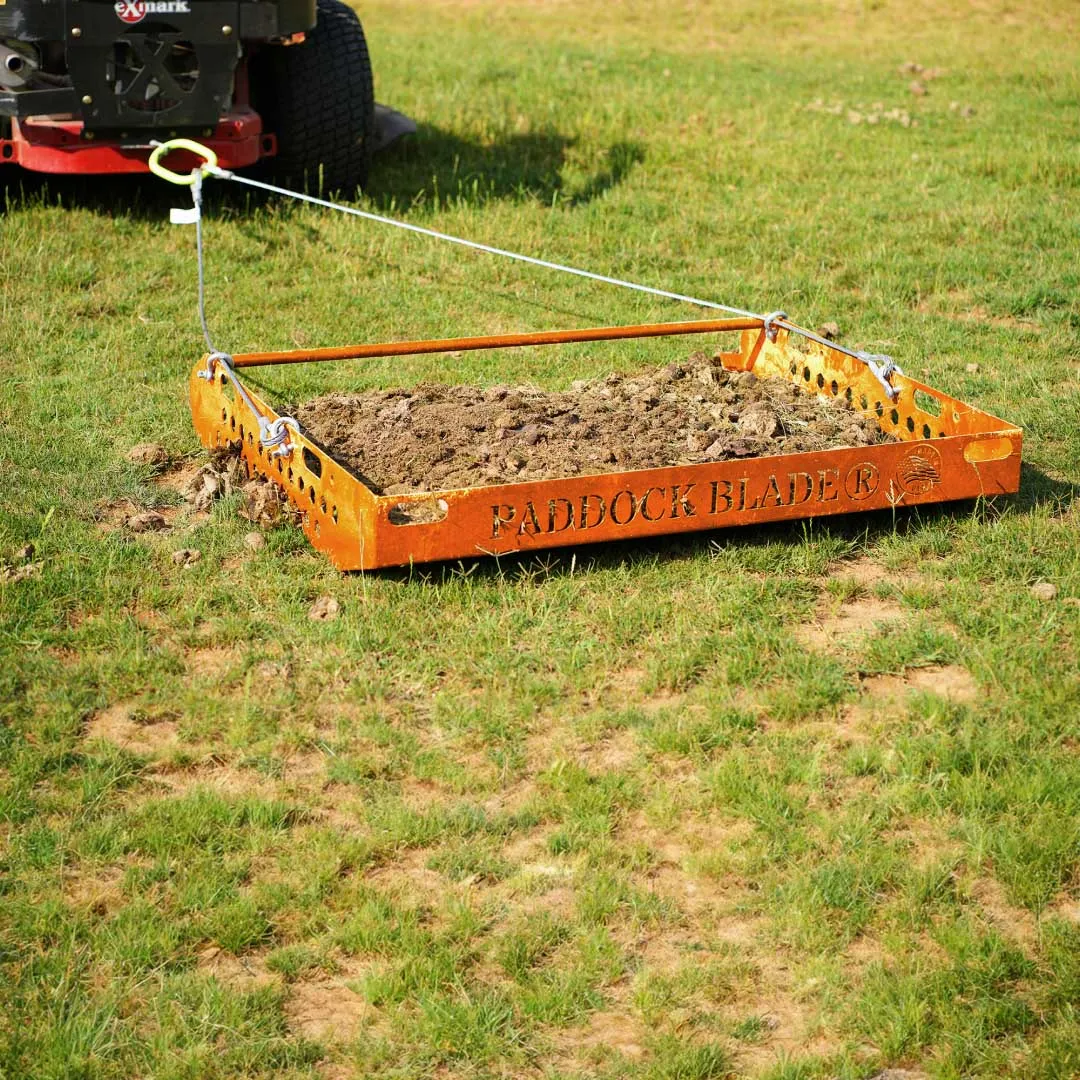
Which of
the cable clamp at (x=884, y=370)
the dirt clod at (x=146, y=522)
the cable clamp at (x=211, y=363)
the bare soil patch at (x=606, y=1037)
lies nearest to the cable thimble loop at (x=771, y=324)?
the cable clamp at (x=884, y=370)

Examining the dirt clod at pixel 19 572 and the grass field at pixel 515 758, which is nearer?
the grass field at pixel 515 758

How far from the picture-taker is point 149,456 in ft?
19.7

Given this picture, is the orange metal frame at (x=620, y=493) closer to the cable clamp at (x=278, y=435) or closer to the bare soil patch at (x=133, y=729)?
the cable clamp at (x=278, y=435)

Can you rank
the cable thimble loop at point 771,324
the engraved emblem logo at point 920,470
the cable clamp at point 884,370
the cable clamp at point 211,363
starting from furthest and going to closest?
1. the cable thimble loop at point 771,324
2. the cable clamp at point 884,370
3. the cable clamp at point 211,363
4. the engraved emblem logo at point 920,470

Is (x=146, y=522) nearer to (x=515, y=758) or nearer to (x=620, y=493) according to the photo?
(x=620, y=493)

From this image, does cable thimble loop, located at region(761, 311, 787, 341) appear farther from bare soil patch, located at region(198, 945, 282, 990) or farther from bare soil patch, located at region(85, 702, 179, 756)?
bare soil patch, located at region(198, 945, 282, 990)

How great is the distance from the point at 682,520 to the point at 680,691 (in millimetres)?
724

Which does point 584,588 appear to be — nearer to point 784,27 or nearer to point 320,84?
point 320,84

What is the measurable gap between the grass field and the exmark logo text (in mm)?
1247

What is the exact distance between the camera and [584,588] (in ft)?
16.5

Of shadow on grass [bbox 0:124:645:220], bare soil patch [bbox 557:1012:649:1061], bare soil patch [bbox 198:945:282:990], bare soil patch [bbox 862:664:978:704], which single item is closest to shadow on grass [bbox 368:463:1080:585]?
bare soil patch [bbox 862:664:978:704]

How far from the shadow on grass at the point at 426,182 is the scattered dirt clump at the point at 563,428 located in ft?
10.3

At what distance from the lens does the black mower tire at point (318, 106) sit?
8797mm

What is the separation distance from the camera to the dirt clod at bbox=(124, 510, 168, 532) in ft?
17.8
